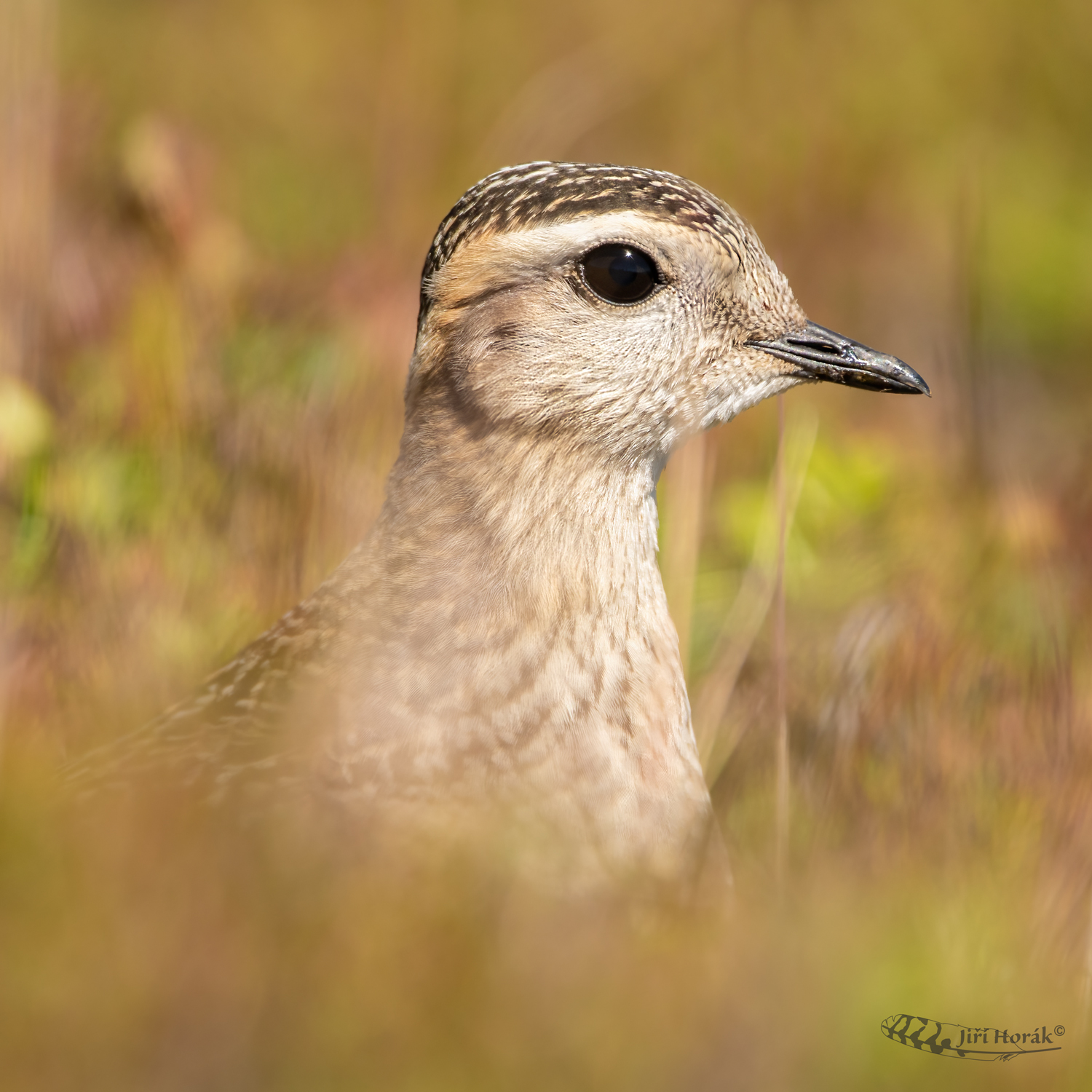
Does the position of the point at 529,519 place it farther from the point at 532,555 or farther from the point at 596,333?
the point at 596,333

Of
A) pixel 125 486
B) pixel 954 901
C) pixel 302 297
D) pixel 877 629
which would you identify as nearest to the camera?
pixel 954 901

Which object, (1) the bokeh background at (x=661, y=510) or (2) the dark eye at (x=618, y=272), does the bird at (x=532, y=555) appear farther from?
(1) the bokeh background at (x=661, y=510)

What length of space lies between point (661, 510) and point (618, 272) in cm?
222

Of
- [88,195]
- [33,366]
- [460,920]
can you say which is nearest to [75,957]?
[460,920]

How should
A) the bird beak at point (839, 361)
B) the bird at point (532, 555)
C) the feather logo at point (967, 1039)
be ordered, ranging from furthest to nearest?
the bird beak at point (839, 361) < the bird at point (532, 555) < the feather logo at point (967, 1039)

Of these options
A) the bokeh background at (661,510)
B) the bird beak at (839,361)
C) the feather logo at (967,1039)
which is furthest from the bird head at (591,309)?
the feather logo at (967,1039)

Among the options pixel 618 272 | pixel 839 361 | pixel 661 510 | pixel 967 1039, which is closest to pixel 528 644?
pixel 618 272

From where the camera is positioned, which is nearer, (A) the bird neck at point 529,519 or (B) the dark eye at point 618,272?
(A) the bird neck at point 529,519

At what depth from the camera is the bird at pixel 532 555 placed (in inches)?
123

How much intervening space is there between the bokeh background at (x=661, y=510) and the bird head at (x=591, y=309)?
897mm

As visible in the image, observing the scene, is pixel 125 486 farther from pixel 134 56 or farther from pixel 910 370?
pixel 134 56

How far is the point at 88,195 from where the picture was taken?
6.97 metres

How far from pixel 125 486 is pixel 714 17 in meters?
6.96

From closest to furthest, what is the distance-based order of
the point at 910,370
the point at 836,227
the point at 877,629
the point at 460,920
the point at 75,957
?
the point at 75,957
the point at 460,920
the point at 910,370
the point at 877,629
the point at 836,227
